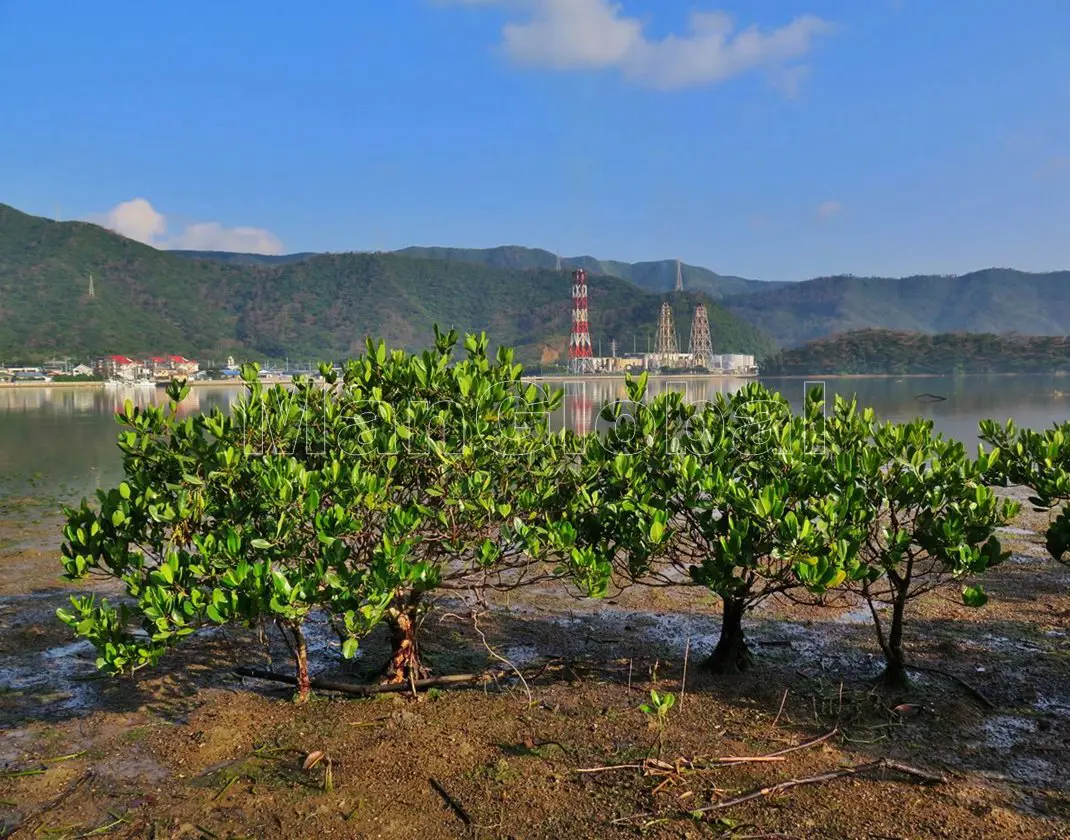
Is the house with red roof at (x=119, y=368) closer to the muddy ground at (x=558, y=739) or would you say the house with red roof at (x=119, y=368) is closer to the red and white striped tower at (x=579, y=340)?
the red and white striped tower at (x=579, y=340)

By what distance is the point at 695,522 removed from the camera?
684 cm

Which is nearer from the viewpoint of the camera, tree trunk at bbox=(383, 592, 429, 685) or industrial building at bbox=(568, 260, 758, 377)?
tree trunk at bbox=(383, 592, 429, 685)

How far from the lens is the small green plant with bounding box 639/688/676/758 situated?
5.48 meters

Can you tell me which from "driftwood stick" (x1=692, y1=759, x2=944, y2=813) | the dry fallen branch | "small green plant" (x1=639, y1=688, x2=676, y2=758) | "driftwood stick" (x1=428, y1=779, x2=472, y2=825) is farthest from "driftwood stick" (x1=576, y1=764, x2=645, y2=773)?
"driftwood stick" (x1=428, y1=779, x2=472, y2=825)

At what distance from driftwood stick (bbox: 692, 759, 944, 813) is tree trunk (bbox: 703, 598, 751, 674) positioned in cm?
192

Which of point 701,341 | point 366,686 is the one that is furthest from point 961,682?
point 701,341

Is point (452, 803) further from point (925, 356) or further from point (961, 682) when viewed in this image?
point (925, 356)

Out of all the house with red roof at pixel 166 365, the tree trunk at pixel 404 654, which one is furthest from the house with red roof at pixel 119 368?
the tree trunk at pixel 404 654

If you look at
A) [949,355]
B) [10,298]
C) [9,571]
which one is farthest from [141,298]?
[9,571]

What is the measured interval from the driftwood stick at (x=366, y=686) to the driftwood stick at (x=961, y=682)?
13.6 ft

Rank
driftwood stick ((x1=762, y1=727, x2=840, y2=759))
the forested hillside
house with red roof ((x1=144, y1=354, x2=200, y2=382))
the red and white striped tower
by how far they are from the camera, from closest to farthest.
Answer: driftwood stick ((x1=762, y1=727, x2=840, y2=759)) → house with red roof ((x1=144, y1=354, x2=200, y2=382)) → the forested hillside → the red and white striped tower

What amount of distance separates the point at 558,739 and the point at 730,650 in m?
2.17

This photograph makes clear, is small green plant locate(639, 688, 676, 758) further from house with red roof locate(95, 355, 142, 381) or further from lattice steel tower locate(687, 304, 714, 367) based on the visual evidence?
lattice steel tower locate(687, 304, 714, 367)

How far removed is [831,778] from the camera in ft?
17.2
